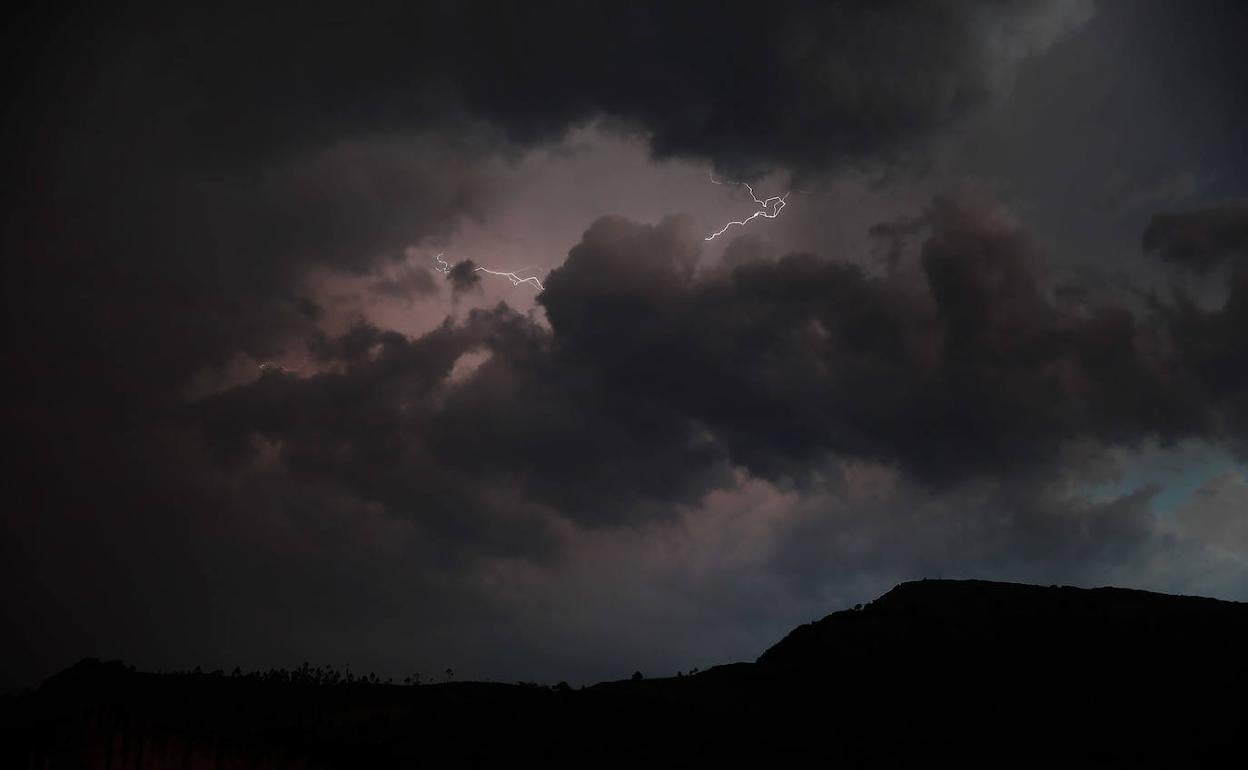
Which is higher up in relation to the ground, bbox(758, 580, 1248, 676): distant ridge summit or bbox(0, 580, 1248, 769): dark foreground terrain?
bbox(758, 580, 1248, 676): distant ridge summit

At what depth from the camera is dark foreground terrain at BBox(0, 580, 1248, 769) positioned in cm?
1952

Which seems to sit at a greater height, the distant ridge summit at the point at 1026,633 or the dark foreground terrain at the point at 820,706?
the distant ridge summit at the point at 1026,633

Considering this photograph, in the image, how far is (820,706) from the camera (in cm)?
3191

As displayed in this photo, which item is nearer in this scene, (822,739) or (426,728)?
(426,728)

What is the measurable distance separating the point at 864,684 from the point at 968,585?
34.5ft

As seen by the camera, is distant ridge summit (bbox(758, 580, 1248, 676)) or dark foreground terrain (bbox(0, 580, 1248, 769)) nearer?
dark foreground terrain (bbox(0, 580, 1248, 769))

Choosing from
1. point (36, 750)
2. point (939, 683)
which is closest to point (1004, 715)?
point (939, 683)

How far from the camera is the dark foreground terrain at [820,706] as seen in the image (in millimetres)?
19516

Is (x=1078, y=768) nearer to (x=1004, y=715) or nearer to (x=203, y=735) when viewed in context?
(x=1004, y=715)

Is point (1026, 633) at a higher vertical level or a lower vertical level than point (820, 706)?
higher

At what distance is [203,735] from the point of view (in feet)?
57.3

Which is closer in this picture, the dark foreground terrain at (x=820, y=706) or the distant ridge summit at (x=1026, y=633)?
the dark foreground terrain at (x=820, y=706)

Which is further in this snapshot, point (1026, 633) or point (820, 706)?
point (1026, 633)

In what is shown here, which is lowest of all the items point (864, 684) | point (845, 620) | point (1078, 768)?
point (1078, 768)
